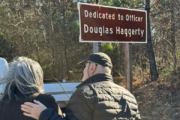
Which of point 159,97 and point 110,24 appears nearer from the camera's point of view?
point 110,24

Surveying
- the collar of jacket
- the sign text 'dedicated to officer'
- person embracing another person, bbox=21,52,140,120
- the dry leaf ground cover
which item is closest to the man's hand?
person embracing another person, bbox=21,52,140,120

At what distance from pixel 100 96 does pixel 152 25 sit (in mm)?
9579

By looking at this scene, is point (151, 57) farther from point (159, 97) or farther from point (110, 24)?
point (110, 24)

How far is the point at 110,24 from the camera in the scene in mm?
3912

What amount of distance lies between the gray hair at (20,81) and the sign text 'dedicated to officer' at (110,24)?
207 cm

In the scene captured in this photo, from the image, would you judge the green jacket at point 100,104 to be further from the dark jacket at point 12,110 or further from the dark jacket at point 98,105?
the dark jacket at point 12,110

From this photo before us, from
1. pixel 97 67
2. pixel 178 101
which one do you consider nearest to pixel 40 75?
pixel 97 67

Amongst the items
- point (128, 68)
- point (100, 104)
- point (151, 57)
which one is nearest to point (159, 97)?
point (151, 57)

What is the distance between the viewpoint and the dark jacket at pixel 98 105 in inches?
53.7

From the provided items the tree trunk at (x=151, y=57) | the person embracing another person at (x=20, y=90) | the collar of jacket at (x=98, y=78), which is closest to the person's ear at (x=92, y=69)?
the collar of jacket at (x=98, y=78)

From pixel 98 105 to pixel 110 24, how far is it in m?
2.82

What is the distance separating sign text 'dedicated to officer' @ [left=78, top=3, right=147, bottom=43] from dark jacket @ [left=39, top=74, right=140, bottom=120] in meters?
2.16

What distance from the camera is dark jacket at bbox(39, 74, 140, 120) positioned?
4.47 ft

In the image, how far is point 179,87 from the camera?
7.56 m
